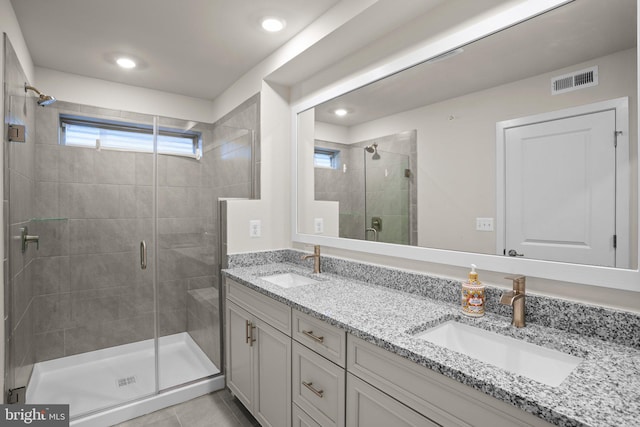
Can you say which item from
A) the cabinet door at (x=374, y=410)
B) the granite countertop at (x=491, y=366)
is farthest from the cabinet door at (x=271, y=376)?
the cabinet door at (x=374, y=410)

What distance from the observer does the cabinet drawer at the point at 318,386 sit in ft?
4.26

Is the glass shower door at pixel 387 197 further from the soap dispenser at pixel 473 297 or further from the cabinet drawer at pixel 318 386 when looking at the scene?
the cabinet drawer at pixel 318 386

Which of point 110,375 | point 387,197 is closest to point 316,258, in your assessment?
point 387,197

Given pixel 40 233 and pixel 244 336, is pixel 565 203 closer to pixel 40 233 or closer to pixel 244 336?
pixel 244 336

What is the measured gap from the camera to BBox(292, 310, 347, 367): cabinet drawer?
1.29 metres

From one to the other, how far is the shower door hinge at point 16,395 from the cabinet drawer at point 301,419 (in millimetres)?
1497

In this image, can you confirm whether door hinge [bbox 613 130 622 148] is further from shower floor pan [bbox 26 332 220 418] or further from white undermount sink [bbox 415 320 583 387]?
shower floor pan [bbox 26 332 220 418]

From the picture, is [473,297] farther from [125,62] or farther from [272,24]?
[125,62]

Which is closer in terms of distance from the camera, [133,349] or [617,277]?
[617,277]

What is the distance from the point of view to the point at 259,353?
74.4 inches

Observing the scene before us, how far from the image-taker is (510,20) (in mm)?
1315

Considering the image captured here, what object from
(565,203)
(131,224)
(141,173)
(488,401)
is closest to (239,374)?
(131,224)

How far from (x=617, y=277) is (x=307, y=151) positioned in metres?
1.87

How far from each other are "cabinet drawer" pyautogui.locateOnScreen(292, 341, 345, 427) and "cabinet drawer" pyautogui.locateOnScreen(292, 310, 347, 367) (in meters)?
0.03
